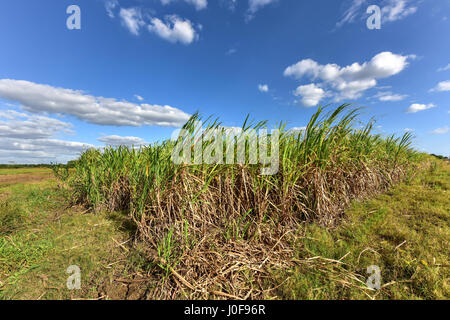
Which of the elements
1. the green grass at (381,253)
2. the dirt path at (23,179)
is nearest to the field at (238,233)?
the green grass at (381,253)

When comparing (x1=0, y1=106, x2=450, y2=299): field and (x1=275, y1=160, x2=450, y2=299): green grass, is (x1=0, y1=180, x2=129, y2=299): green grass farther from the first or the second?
(x1=275, y1=160, x2=450, y2=299): green grass

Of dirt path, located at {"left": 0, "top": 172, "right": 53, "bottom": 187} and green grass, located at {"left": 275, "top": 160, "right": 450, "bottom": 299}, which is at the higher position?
dirt path, located at {"left": 0, "top": 172, "right": 53, "bottom": 187}

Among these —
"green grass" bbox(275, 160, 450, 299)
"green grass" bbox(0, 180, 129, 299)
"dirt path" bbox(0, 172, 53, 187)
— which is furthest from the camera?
"dirt path" bbox(0, 172, 53, 187)

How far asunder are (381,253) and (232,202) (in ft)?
5.42

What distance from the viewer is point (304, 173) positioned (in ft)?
7.83

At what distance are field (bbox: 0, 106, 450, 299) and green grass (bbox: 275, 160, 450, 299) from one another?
0.04 feet

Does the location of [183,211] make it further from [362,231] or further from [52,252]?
[362,231]

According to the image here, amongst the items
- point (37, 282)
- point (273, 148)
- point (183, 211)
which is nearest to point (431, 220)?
point (273, 148)

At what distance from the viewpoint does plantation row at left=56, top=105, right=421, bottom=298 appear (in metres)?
1.59

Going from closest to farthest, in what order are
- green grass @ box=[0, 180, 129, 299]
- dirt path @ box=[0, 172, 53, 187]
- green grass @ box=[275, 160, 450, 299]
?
green grass @ box=[275, 160, 450, 299] → green grass @ box=[0, 180, 129, 299] → dirt path @ box=[0, 172, 53, 187]

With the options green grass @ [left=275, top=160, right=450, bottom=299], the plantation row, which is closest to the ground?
green grass @ [left=275, top=160, right=450, bottom=299]

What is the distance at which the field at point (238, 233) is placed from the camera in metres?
1.46

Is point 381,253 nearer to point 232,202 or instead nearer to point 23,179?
point 232,202
